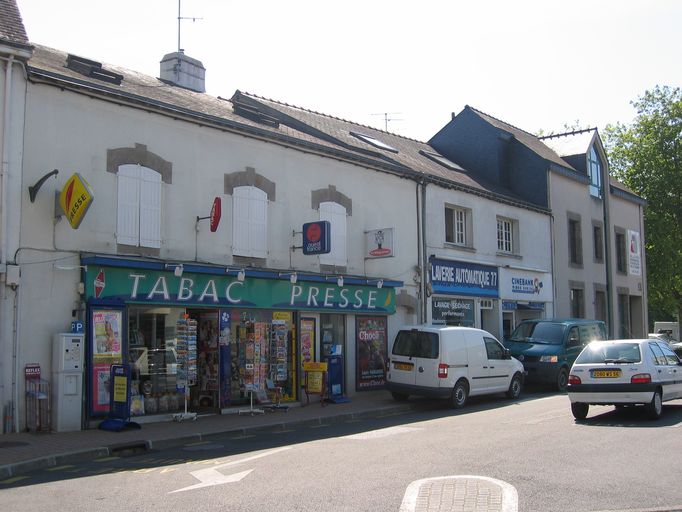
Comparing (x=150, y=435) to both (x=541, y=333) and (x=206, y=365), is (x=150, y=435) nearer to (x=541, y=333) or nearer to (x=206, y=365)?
(x=206, y=365)

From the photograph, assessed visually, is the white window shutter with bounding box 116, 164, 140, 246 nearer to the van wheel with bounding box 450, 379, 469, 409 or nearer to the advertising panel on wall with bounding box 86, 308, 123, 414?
the advertising panel on wall with bounding box 86, 308, 123, 414

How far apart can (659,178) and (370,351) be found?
27282 mm

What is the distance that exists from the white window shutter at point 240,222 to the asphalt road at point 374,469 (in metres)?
4.54

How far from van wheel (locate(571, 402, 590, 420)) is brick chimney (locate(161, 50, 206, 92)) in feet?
43.5

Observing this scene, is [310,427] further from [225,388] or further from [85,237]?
[85,237]

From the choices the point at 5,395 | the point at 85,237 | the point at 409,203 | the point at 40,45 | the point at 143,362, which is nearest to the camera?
the point at 5,395

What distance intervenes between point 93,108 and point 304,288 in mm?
6133

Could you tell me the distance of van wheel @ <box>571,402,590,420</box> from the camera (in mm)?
12797

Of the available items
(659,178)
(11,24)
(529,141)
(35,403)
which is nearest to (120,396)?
(35,403)

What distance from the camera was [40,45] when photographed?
54.2ft

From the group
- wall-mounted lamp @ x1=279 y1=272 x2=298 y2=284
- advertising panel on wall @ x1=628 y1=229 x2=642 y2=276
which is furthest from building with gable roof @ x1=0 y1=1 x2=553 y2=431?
advertising panel on wall @ x1=628 y1=229 x2=642 y2=276

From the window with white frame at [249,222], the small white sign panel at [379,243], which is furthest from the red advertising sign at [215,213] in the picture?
the small white sign panel at [379,243]

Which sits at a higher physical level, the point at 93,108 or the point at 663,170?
the point at 663,170

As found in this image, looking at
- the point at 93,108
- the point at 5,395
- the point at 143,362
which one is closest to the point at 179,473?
the point at 5,395
